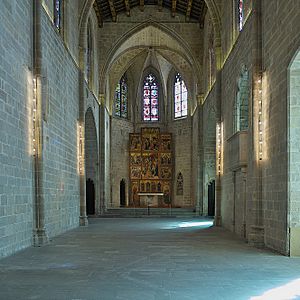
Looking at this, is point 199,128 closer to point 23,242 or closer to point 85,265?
point 23,242

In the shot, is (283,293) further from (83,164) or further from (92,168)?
(92,168)

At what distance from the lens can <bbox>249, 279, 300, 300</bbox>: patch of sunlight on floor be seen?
268 inches

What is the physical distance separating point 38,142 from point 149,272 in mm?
6038

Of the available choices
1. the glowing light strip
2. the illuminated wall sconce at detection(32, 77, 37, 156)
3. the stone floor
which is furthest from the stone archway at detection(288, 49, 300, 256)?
the glowing light strip

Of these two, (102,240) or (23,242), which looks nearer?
(23,242)

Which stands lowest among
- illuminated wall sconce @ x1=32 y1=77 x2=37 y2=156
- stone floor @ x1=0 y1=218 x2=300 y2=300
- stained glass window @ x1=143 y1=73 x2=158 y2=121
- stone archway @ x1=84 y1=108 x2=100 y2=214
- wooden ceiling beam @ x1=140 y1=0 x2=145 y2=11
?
stone floor @ x1=0 y1=218 x2=300 y2=300

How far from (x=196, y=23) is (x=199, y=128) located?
5994mm

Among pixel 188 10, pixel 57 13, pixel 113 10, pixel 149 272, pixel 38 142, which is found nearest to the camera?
pixel 149 272


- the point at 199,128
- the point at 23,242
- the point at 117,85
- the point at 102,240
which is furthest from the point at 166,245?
the point at 117,85

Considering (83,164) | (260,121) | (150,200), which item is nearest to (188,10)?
(83,164)

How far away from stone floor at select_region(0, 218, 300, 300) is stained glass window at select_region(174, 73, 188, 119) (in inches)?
927

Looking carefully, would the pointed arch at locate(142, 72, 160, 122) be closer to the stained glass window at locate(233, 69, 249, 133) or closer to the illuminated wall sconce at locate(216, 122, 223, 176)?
the illuminated wall sconce at locate(216, 122, 223, 176)

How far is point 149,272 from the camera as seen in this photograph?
8914mm

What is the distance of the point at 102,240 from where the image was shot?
14719 millimetres
